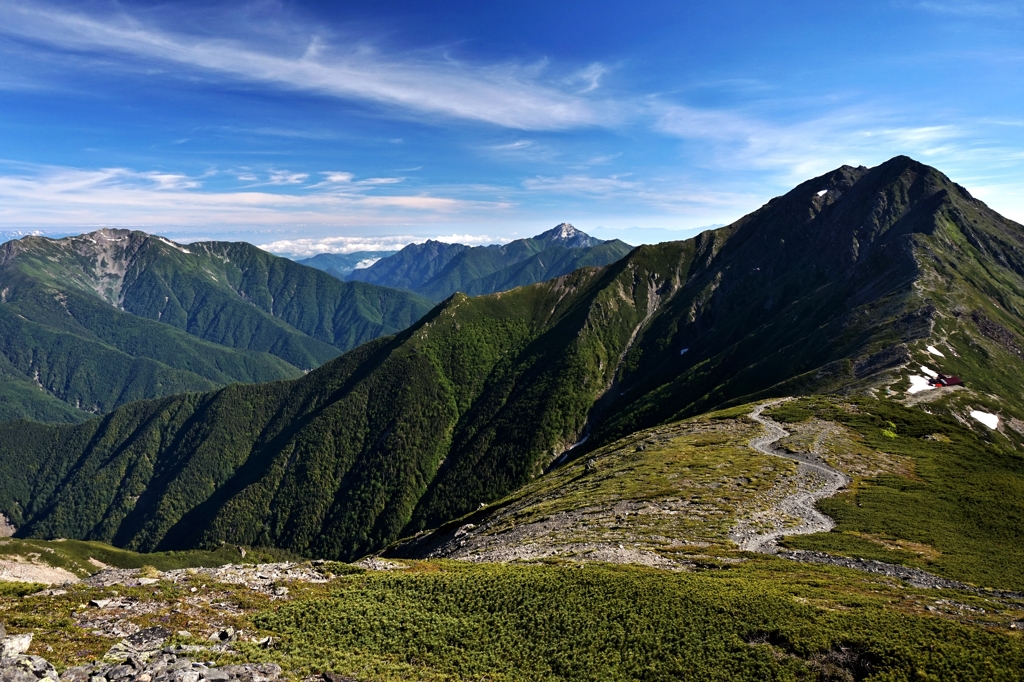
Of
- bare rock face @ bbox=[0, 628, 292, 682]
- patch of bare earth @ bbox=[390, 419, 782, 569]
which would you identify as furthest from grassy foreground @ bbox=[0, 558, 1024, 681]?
patch of bare earth @ bbox=[390, 419, 782, 569]

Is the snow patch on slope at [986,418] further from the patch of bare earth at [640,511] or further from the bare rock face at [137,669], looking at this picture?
the bare rock face at [137,669]

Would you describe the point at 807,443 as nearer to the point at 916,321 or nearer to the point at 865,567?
the point at 865,567

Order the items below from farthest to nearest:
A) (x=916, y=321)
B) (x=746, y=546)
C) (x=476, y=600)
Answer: (x=916, y=321) → (x=746, y=546) → (x=476, y=600)

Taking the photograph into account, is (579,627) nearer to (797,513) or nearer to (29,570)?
(797,513)

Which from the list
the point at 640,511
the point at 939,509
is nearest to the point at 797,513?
the point at 939,509

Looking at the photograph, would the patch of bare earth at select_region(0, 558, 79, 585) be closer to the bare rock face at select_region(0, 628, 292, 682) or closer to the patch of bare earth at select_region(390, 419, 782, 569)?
the patch of bare earth at select_region(390, 419, 782, 569)

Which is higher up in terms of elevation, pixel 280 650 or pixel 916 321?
pixel 916 321

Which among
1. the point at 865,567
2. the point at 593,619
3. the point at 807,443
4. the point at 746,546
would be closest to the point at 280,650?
the point at 593,619
